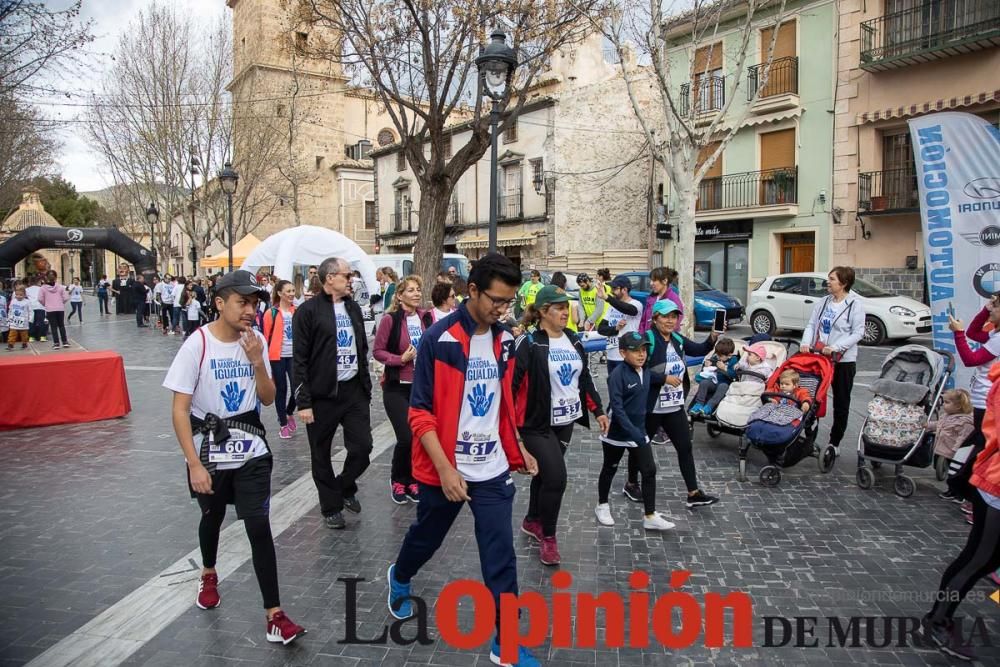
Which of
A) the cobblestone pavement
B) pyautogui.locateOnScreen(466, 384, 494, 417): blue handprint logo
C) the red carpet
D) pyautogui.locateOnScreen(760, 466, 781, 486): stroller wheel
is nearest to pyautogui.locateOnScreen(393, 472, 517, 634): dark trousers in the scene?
pyautogui.locateOnScreen(466, 384, 494, 417): blue handprint logo

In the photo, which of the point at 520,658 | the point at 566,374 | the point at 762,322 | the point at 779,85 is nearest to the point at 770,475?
the point at 566,374

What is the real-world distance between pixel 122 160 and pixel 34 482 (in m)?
28.5

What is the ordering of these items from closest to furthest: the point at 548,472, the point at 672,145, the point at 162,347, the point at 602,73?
the point at 548,472 < the point at 672,145 < the point at 162,347 < the point at 602,73

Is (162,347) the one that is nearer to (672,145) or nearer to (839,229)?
(672,145)

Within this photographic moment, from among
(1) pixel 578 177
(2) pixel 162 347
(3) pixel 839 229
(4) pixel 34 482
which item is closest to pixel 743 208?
(3) pixel 839 229

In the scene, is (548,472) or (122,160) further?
(122,160)

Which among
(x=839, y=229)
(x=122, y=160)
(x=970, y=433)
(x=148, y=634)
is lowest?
(x=148, y=634)

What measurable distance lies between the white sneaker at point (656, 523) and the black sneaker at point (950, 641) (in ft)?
5.81

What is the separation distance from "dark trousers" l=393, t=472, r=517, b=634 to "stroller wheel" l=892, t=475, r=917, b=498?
405 cm

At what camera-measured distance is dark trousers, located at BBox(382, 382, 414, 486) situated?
5.47 m

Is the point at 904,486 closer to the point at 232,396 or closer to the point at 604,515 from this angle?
the point at 604,515

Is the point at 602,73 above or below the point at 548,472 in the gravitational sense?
above

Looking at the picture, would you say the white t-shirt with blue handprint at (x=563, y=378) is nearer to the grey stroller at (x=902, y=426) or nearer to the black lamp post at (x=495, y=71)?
the grey stroller at (x=902, y=426)

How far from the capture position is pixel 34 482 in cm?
641
